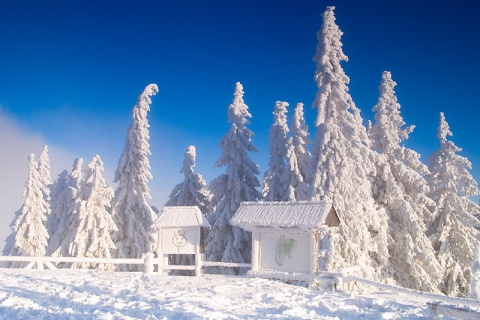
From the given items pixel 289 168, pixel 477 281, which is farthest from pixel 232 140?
pixel 477 281

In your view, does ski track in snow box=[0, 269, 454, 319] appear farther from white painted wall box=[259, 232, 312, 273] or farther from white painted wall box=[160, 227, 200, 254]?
white painted wall box=[160, 227, 200, 254]

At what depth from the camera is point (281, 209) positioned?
63.4 feet

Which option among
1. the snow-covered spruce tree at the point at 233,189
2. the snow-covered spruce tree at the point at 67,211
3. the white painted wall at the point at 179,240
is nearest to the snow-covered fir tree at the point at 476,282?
the white painted wall at the point at 179,240

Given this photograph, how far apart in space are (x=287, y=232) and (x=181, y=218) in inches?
247

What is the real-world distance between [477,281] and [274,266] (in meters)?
9.82

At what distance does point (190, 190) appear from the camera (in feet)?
116

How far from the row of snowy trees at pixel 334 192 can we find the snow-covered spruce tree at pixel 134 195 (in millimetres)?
82

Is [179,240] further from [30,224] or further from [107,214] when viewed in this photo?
[30,224]

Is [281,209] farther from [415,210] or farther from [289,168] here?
[415,210]

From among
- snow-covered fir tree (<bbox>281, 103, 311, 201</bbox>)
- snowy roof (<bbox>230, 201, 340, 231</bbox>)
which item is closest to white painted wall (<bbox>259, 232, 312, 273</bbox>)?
snowy roof (<bbox>230, 201, 340, 231</bbox>)

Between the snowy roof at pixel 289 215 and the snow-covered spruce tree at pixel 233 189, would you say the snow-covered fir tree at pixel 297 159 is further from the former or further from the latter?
the snowy roof at pixel 289 215

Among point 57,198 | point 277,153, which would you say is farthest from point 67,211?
point 277,153

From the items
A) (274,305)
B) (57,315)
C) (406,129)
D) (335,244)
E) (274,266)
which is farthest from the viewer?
(406,129)

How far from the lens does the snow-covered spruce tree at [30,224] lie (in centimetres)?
3469
